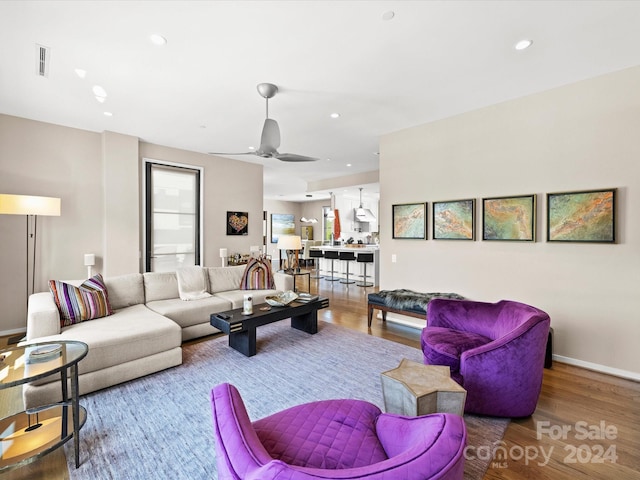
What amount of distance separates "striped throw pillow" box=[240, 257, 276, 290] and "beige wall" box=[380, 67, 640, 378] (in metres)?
2.47

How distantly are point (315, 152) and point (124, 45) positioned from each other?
382 centimetres

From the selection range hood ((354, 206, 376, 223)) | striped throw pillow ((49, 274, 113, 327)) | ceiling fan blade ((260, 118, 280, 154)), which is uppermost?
ceiling fan blade ((260, 118, 280, 154))

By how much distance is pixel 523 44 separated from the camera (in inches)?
103

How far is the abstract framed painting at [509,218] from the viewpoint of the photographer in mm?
3545

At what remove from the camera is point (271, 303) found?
3934 mm

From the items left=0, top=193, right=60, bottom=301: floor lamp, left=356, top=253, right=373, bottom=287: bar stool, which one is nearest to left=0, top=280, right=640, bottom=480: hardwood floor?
left=0, top=193, right=60, bottom=301: floor lamp

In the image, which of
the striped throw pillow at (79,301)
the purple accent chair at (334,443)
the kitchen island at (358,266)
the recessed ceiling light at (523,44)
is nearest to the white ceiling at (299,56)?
the recessed ceiling light at (523,44)

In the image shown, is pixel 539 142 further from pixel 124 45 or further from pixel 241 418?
pixel 124 45

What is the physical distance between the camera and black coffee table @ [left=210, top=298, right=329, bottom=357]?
10.8 ft

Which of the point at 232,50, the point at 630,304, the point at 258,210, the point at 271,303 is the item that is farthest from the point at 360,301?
the point at 232,50

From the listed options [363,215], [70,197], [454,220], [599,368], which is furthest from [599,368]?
[363,215]

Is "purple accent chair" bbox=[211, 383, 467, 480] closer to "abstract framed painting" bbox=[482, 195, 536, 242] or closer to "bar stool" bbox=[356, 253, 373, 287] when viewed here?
"abstract framed painting" bbox=[482, 195, 536, 242]

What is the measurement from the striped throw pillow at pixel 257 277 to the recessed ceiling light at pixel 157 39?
3261 millimetres

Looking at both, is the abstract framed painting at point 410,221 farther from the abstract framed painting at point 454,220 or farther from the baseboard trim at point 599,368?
the baseboard trim at point 599,368
